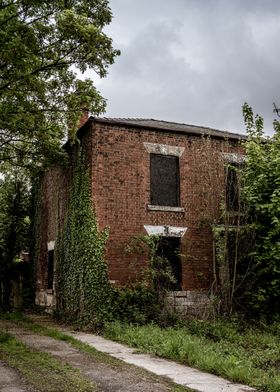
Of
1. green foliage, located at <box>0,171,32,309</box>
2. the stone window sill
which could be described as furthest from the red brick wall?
green foliage, located at <box>0,171,32,309</box>

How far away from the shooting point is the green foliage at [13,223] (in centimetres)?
2077

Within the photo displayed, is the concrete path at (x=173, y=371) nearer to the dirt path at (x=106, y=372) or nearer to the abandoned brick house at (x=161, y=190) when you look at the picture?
the dirt path at (x=106, y=372)

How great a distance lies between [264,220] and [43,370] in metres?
9.16

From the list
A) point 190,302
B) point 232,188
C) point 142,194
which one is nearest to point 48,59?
point 142,194

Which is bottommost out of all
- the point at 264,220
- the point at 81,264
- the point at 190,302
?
the point at 190,302

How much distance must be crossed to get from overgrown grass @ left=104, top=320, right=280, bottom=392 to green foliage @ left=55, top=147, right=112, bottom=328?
1247 mm

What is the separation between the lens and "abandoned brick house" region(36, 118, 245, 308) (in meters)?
14.2

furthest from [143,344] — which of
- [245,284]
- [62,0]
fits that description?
[62,0]

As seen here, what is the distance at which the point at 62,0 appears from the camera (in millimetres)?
10227

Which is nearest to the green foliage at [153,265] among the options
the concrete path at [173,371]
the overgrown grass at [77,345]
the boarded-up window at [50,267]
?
the overgrown grass at [77,345]

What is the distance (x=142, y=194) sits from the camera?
1477 cm

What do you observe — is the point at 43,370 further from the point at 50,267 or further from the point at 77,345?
the point at 50,267

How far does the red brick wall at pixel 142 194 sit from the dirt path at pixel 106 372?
13.0 ft

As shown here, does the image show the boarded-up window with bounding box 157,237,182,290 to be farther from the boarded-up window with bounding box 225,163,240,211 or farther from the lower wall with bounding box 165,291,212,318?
the boarded-up window with bounding box 225,163,240,211
